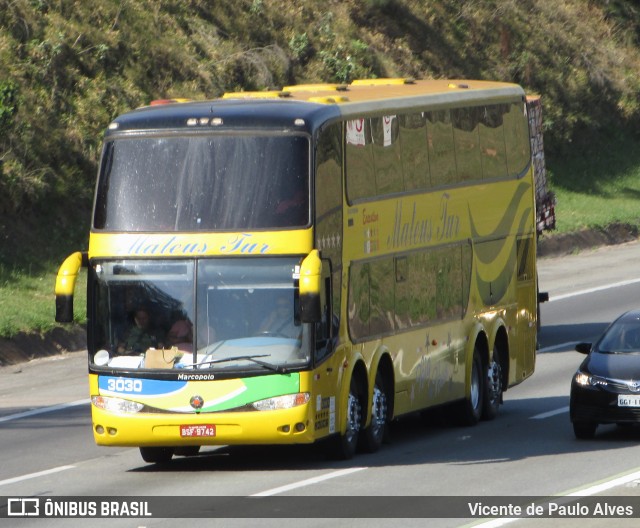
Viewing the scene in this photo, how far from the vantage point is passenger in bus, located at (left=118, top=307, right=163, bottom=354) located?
14.9 m

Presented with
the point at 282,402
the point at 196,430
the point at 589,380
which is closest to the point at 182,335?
the point at 196,430

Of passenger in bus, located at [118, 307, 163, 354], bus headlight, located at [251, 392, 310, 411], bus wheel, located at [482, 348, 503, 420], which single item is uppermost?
passenger in bus, located at [118, 307, 163, 354]

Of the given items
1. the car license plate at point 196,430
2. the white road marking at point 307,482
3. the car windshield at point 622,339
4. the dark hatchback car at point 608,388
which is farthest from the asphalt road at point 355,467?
the car windshield at point 622,339

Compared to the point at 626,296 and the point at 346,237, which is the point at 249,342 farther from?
the point at 626,296

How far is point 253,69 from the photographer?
39.3 metres

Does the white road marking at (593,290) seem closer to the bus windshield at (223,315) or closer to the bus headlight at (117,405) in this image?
the bus windshield at (223,315)

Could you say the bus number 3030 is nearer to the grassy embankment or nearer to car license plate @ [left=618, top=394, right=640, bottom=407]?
car license plate @ [left=618, top=394, right=640, bottom=407]

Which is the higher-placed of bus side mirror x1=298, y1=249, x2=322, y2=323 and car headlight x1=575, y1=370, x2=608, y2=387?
bus side mirror x1=298, y1=249, x2=322, y2=323

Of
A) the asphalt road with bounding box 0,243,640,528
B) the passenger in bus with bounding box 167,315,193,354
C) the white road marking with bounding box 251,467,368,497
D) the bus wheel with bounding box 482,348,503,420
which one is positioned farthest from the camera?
the bus wheel with bounding box 482,348,503,420

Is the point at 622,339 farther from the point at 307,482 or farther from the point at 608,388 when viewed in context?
the point at 307,482

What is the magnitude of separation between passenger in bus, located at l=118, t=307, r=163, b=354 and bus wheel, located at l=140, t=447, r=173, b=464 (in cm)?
163

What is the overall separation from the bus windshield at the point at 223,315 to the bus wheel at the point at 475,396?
5.18m

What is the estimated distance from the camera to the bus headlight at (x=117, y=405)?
1488 cm

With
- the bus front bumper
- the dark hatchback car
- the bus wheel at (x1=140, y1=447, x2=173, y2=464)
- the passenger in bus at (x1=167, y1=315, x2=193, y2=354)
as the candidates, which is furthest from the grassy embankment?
the dark hatchback car
